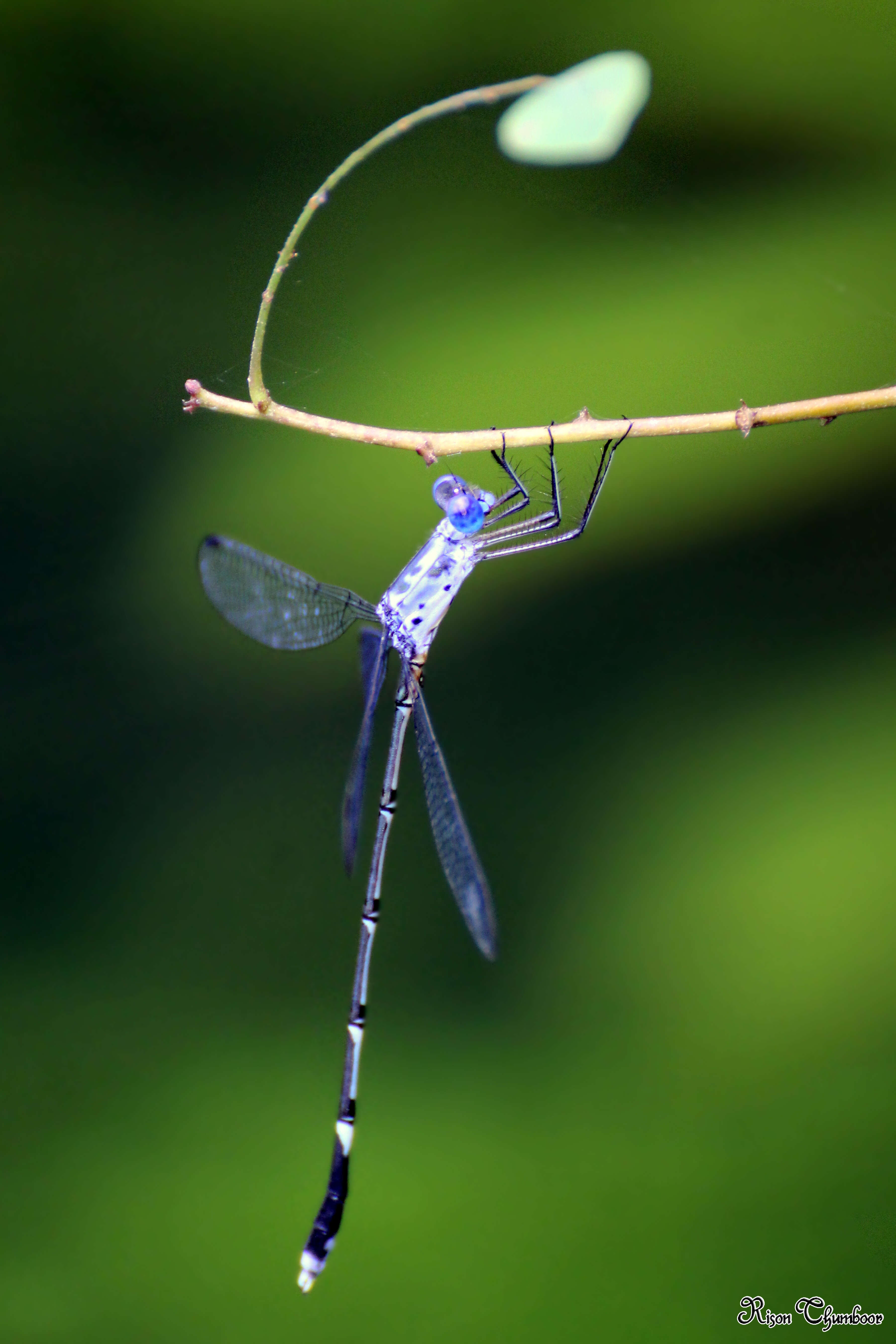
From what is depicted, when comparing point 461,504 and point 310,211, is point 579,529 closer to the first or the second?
point 461,504

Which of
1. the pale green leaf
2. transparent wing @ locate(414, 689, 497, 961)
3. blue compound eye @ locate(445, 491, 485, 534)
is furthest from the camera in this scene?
transparent wing @ locate(414, 689, 497, 961)

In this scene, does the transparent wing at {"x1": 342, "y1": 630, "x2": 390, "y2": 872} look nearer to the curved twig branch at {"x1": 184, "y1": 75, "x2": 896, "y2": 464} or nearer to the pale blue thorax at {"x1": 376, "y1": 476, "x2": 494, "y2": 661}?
the pale blue thorax at {"x1": 376, "y1": 476, "x2": 494, "y2": 661}

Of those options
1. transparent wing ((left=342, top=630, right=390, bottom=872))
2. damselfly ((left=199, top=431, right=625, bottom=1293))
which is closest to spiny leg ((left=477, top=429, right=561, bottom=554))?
damselfly ((left=199, top=431, right=625, bottom=1293))

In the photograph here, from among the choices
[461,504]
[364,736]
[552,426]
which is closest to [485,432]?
[552,426]

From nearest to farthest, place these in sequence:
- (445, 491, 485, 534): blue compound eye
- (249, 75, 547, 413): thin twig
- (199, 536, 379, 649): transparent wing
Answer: (249, 75, 547, 413): thin twig
(445, 491, 485, 534): blue compound eye
(199, 536, 379, 649): transparent wing

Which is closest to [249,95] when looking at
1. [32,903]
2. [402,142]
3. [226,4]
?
[226,4]

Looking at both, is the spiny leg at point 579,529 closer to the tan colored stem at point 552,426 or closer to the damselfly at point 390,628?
the damselfly at point 390,628

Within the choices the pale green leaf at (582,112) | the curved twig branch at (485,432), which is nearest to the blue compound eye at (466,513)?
the curved twig branch at (485,432)

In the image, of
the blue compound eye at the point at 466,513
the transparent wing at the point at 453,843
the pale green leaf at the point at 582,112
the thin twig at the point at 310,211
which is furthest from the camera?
the transparent wing at the point at 453,843

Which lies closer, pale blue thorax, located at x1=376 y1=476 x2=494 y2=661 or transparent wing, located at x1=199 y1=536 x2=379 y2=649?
pale blue thorax, located at x1=376 y1=476 x2=494 y2=661
